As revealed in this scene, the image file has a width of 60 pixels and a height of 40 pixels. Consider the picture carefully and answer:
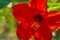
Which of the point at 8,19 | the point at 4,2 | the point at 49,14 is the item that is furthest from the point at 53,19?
the point at 8,19

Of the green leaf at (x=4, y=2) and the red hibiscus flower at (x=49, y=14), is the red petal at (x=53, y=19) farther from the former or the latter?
the green leaf at (x=4, y=2)

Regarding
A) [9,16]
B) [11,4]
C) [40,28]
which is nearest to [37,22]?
[40,28]

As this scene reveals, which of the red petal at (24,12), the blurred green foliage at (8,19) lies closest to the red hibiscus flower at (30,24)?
the red petal at (24,12)

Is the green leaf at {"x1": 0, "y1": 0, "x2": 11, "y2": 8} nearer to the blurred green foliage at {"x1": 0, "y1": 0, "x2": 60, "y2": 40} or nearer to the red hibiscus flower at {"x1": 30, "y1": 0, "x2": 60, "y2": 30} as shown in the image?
the blurred green foliage at {"x1": 0, "y1": 0, "x2": 60, "y2": 40}

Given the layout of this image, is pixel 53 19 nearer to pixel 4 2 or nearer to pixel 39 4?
pixel 39 4

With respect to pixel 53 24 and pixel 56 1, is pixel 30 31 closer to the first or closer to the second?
pixel 53 24

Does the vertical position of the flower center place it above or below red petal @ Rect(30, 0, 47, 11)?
below

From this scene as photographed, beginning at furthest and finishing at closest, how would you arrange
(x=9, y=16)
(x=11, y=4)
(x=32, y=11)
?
1. (x=9, y=16)
2. (x=11, y=4)
3. (x=32, y=11)

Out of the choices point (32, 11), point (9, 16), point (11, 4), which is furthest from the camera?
point (9, 16)

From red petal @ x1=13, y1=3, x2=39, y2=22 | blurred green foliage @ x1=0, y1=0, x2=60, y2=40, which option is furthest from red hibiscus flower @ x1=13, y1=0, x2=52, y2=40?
blurred green foliage @ x1=0, y1=0, x2=60, y2=40
